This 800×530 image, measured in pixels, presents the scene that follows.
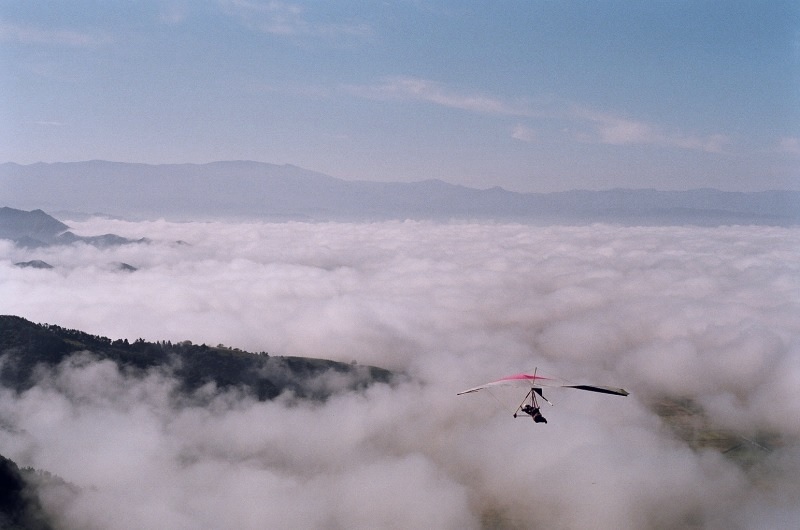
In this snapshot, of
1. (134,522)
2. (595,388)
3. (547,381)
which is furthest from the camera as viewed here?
(134,522)

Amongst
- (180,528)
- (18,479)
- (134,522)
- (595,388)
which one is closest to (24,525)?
(18,479)

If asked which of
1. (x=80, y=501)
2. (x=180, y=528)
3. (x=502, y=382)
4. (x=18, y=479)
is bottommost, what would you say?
(x=180, y=528)

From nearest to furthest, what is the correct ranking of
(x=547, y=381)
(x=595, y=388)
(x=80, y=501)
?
1. (x=595, y=388)
2. (x=547, y=381)
3. (x=80, y=501)

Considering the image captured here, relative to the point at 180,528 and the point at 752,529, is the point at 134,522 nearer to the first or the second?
the point at 180,528

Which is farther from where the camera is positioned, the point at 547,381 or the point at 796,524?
the point at 796,524

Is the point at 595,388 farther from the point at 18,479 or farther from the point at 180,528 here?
the point at 180,528

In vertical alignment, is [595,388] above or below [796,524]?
above

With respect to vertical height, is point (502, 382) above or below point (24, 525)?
above

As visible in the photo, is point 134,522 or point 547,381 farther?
point 134,522

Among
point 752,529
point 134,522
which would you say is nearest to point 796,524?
point 752,529
